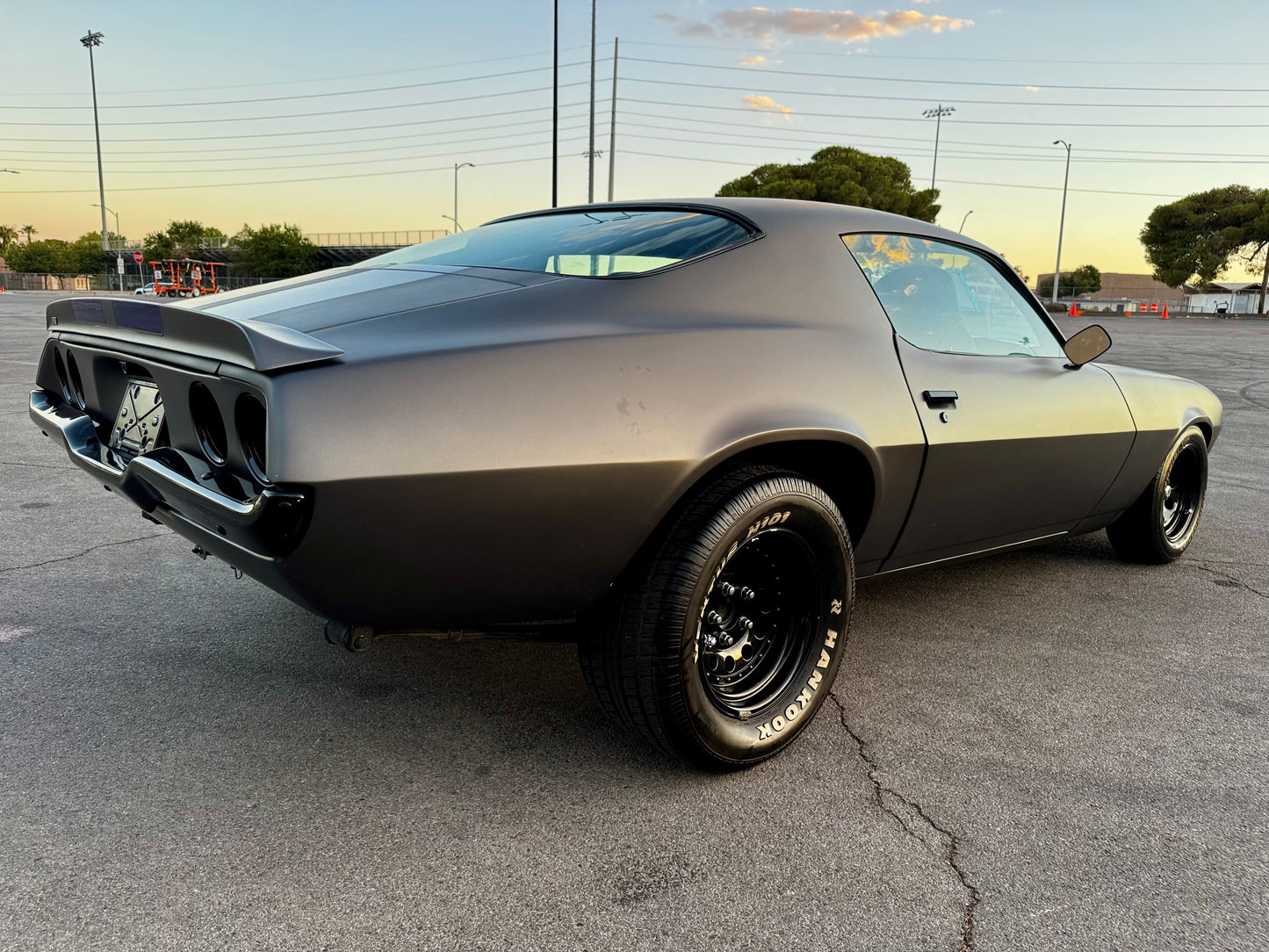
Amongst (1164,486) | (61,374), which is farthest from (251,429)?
(1164,486)

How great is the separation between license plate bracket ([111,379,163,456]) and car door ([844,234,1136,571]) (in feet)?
6.06

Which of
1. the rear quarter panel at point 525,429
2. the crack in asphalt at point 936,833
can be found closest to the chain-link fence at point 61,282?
the rear quarter panel at point 525,429

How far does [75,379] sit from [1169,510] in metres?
4.33

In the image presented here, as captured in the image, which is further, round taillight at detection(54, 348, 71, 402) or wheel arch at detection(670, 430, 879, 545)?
round taillight at detection(54, 348, 71, 402)

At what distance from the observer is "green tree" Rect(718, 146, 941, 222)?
48.6 meters

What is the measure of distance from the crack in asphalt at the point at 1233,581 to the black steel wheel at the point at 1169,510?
10 cm

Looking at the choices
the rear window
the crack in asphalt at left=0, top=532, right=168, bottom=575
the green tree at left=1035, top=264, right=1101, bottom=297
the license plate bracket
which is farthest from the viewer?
the green tree at left=1035, top=264, right=1101, bottom=297

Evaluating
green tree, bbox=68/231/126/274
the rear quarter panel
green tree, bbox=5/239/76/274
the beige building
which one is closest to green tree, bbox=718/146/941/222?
the beige building

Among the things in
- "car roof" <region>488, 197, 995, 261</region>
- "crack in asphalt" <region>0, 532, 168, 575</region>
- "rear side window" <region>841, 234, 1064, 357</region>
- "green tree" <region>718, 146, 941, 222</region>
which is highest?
"green tree" <region>718, 146, 941, 222</region>

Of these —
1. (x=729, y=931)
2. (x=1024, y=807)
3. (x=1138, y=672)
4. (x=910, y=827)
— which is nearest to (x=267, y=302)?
(x=729, y=931)

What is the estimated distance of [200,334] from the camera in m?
1.81

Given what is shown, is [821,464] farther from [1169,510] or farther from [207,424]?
[1169,510]

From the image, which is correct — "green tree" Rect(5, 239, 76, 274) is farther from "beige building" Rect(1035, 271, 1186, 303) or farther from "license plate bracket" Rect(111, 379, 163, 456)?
"license plate bracket" Rect(111, 379, 163, 456)

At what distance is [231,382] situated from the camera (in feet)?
5.55
